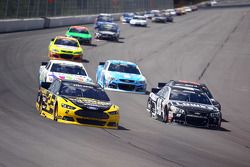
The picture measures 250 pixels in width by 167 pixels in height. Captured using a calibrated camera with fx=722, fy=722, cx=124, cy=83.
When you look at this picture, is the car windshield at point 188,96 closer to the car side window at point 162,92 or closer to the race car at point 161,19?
the car side window at point 162,92

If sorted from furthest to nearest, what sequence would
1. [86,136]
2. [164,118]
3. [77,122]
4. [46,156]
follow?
[164,118] → [77,122] → [86,136] → [46,156]

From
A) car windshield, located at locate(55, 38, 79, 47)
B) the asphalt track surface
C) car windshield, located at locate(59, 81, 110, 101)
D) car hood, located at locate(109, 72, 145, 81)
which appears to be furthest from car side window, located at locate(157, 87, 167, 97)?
car windshield, located at locate(55, 38, 79, 47)

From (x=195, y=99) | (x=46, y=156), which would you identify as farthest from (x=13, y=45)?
(x=46, y=156)

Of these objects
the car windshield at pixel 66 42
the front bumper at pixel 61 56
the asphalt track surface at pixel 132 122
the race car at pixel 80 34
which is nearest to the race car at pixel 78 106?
the asphalt track surface at pixel 132 122

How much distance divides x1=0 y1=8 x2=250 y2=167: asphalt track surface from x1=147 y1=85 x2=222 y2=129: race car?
33cm

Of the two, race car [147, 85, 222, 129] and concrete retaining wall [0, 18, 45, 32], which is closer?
race car [147, 85, 222, 129]

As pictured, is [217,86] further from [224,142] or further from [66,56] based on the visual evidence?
[224,142]

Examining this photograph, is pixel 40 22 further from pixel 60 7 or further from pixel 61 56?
pixel 61 56

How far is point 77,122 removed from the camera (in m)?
17.8

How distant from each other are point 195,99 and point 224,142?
4375 mm

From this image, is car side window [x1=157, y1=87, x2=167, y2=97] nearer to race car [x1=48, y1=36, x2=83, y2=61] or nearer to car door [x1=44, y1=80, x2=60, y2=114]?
car door [x1=44, y1=80, x2=60, y2=114]

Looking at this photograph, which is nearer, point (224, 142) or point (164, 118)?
point (224, 142)

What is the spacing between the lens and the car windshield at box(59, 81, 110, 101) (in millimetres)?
A: 18922

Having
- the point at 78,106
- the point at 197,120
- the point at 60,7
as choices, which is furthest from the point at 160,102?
the point at 60,7
